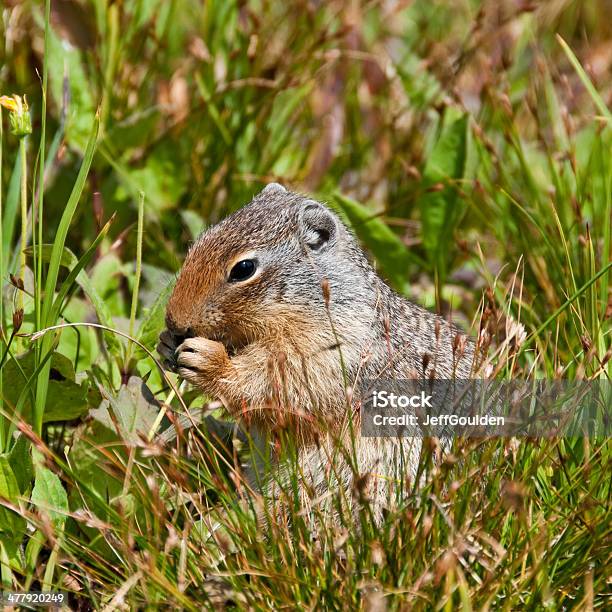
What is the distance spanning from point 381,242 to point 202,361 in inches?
60.4

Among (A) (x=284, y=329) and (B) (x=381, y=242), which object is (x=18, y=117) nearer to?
(A) (x=284, y=329)

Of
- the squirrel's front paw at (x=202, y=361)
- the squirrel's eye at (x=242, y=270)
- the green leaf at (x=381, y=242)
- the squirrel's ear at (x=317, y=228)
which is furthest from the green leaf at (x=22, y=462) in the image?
the green leaf at (x=381, y=242)

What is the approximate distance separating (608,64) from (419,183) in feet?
7.72

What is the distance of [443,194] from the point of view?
4520 millimetres

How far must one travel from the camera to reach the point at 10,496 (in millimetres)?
2797

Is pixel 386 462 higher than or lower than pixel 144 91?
lower

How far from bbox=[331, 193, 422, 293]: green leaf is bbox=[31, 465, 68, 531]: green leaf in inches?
75.7

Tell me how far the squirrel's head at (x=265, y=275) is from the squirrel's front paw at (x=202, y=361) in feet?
0.19

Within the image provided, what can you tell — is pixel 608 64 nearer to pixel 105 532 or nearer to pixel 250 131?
pixel 250 131

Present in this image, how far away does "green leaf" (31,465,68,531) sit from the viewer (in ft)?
9.09

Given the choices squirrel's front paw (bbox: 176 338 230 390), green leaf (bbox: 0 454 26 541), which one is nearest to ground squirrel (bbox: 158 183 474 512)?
squirrel's front paw (bbox: 176 338 230 390)

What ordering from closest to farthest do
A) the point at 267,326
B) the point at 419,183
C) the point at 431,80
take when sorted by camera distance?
the point at 267,326 < the point at 419,183 < the point at 431,80

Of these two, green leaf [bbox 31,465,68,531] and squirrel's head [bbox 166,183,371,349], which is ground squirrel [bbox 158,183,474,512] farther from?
green leaf [bbox 31,465,68,531]

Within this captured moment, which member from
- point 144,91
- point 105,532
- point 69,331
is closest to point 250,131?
point 144,91
